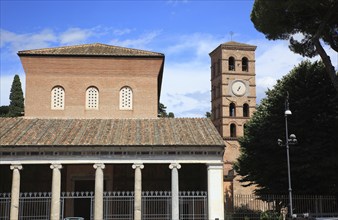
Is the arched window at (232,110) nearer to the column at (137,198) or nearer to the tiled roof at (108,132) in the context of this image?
the tiled roof at (108,132)

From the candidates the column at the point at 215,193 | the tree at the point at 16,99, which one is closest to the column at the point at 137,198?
the column at the point at 215,193

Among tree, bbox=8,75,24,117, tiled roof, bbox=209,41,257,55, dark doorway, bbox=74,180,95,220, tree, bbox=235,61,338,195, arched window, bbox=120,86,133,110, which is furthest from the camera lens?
tiled roof, bbox=209,41,257,55

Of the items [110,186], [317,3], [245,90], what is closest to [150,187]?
[110,186]

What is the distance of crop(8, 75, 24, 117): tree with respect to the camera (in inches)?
1850

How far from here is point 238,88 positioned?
160 ft

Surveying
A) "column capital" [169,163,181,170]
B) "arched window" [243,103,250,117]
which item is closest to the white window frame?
"column capital" [169,163,181,170]

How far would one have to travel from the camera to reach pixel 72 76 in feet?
87.9

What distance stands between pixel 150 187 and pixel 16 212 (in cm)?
700

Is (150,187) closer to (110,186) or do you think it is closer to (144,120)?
(110,186)

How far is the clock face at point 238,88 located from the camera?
160 ft

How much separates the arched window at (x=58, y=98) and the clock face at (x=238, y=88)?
84.8ft

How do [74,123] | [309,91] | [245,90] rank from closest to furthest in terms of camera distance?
1. [74,123]
2. [309,91]
3. [245,90]

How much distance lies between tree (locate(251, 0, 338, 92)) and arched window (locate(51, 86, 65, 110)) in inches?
465

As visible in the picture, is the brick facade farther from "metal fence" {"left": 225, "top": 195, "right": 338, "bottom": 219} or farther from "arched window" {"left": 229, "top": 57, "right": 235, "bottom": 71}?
"arched window" {"left": 229, "top": 57, "right": 235, "bottom": 71}
